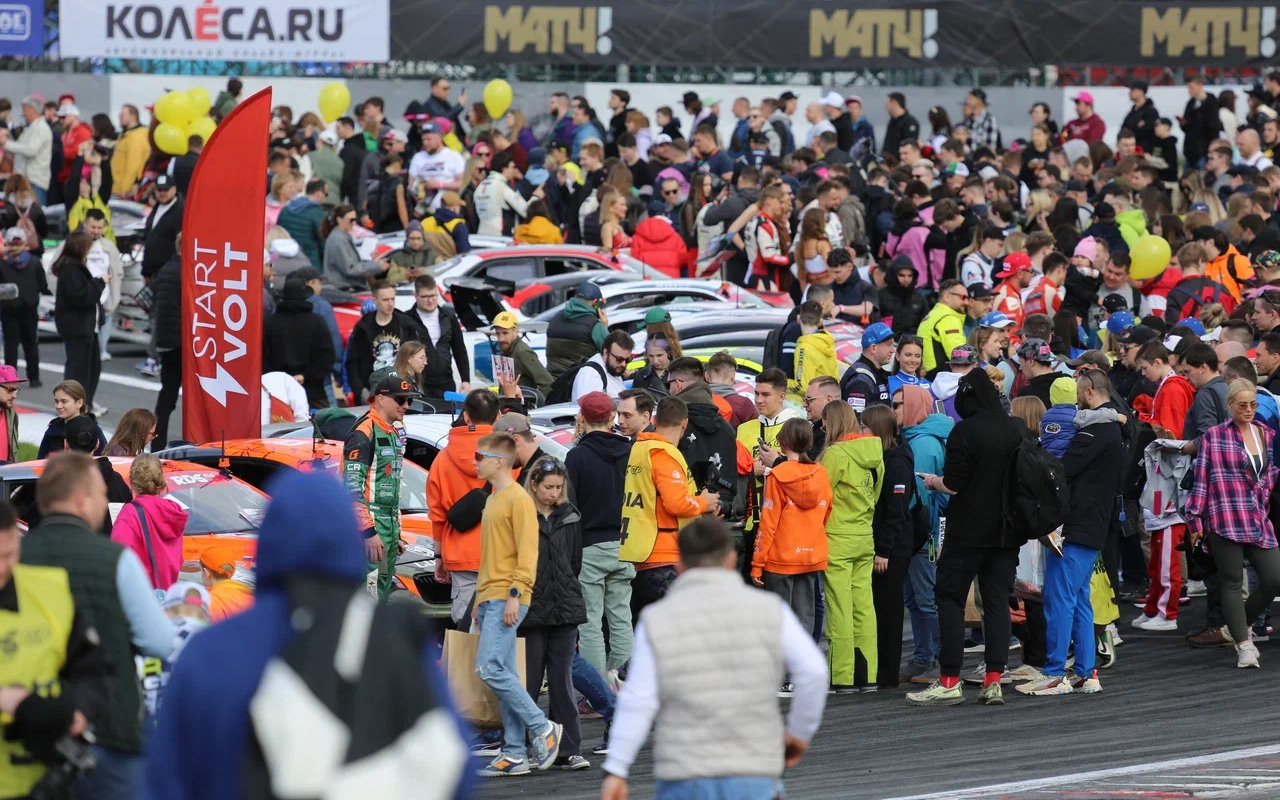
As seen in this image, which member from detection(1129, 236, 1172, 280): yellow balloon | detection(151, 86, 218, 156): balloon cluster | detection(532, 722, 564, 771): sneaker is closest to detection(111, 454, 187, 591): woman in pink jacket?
detection(532, 722, 564, 771): sneaker

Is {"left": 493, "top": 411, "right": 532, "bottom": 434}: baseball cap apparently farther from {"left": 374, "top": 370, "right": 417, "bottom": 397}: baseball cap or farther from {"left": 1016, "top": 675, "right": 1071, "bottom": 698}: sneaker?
{"left": 1016, "top": 675, "right": 1071, "bottom": 698}: sneaker

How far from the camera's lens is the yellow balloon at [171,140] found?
82.9ft

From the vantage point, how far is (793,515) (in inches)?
435

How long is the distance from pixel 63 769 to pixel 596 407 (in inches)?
214

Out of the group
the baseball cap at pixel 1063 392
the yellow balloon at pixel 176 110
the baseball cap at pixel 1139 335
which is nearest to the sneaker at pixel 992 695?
the baseball cap at pixel 1063 392

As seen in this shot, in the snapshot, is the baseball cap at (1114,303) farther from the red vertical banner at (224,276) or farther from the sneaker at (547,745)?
the sneaker at (547,745)

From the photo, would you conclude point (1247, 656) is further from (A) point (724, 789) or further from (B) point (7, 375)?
(B) point (7, 375)

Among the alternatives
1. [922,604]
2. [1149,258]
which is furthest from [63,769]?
[1149,258]

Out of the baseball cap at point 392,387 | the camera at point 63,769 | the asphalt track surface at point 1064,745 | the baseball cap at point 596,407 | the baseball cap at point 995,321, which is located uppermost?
the baseball cap at point 995,321

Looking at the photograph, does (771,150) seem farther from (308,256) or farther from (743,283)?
(308,256)

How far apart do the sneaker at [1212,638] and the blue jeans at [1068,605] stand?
1582 mm

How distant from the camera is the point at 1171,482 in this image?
12.5 m

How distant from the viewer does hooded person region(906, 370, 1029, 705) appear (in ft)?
35.5

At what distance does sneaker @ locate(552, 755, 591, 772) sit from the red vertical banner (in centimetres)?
525
